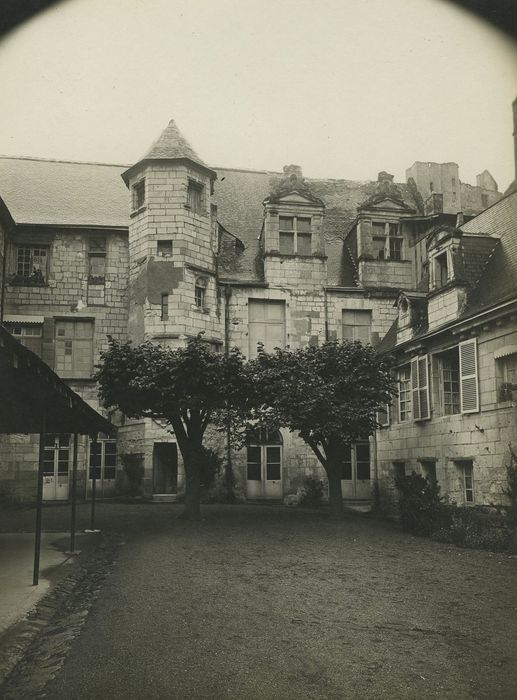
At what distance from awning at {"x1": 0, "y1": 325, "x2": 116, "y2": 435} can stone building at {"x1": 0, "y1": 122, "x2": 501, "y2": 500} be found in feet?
27.3

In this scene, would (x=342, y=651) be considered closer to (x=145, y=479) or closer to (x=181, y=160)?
(x=145, y=479)

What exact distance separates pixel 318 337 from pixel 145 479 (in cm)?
703

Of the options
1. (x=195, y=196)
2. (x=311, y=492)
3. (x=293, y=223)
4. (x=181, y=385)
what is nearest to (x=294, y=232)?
(x=293, y=223)

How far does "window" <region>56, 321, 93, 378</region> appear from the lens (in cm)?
2136

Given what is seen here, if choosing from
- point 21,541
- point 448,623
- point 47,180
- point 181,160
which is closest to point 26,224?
point 47,180

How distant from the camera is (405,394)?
17578 millimetres

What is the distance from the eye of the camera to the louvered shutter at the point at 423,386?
15938mm

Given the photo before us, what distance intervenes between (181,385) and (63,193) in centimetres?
1240

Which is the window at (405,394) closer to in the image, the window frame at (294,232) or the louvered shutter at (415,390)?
the louvered shutter at (415,390)

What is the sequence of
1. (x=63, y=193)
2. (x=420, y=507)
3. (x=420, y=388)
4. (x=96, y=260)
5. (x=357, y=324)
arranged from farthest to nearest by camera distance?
(x=63, y=193) < (x=357, y=324) < (x=96, y=260) < (x=420, y=388) < (x=420, y=507)

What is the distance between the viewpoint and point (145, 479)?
763 inches

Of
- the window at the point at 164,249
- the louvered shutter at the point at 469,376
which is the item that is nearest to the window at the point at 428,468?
the louvered shutter at the point at 469,376

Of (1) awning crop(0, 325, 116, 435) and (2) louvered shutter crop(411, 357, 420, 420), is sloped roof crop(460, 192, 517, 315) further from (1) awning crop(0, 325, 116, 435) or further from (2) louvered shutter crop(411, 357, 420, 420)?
(1) awning crop(0, 325, 116, 435)

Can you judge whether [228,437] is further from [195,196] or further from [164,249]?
[195,196]
